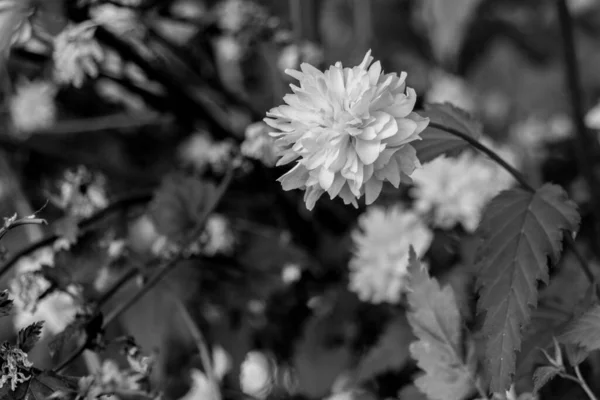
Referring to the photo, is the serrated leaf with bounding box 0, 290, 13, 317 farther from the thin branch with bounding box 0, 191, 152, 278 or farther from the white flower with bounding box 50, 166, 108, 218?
the white flower with bounding box 50, 166, 108, 218

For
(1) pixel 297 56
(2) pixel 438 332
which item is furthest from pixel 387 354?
(1) pixel 297 56

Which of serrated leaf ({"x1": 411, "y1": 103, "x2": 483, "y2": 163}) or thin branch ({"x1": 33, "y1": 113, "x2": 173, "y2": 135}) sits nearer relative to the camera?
serrated leaf ({"x1": 411, "y1": 103, "x2": 483, "y2": 163})

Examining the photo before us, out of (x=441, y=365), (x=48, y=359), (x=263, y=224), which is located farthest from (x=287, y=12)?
(x=441, y=365)

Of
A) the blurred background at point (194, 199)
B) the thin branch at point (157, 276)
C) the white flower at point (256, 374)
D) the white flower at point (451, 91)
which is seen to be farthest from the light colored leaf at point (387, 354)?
the white flower at point (451, 91)

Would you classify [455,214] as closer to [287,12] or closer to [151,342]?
[151,342]

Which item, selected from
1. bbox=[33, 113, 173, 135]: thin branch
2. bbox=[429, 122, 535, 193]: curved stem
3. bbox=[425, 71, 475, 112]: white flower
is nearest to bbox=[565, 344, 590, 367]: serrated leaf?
bbox=[429, 122, 535, 193]: curved stem
